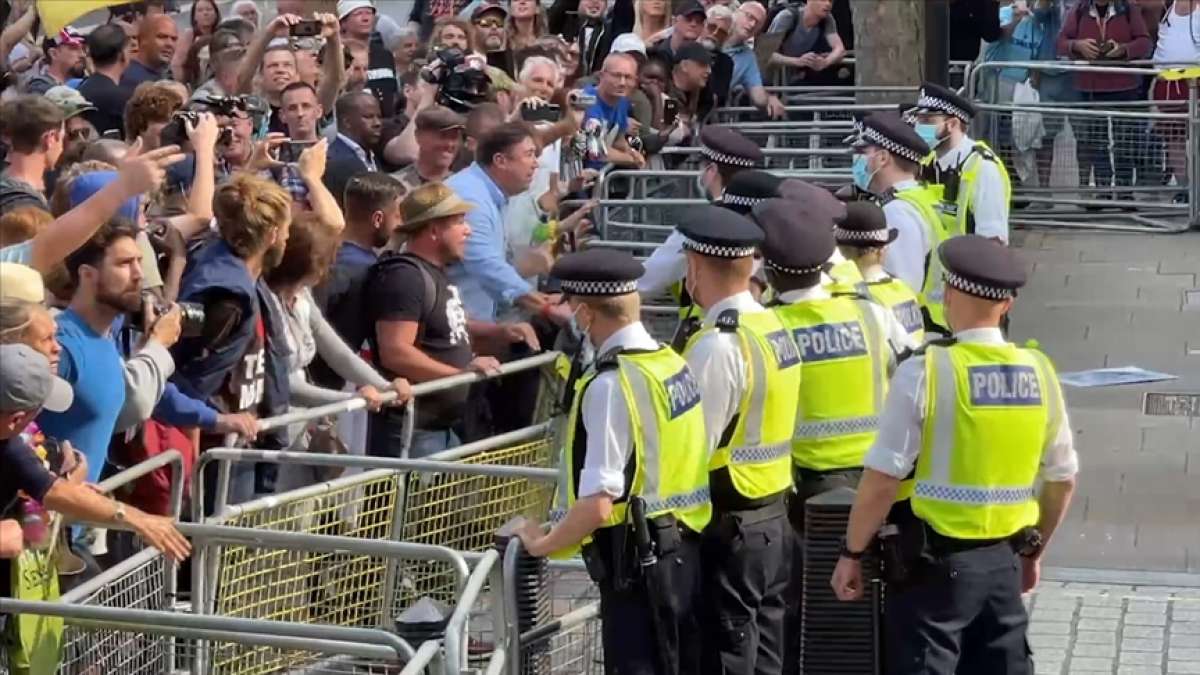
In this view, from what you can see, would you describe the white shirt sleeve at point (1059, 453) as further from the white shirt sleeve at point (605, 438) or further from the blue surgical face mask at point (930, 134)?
the blue surgical face mask at point (930, 134)

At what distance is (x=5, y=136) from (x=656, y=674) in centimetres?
365

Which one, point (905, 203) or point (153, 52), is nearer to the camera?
point (905, 203)

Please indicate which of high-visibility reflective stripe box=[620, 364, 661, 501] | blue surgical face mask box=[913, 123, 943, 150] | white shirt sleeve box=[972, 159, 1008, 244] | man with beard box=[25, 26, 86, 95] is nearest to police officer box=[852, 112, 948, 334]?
white shirt sleeve box=[972, 159, 1008, 244]

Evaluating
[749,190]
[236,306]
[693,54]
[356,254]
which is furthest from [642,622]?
[693,54]

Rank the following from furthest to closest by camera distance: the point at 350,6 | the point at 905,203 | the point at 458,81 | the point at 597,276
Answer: the point at 350,6, the point at 458,81, the point at 905,203, the point at 597,276

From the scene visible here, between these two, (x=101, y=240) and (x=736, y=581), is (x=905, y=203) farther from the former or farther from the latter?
(x=101, y=240)

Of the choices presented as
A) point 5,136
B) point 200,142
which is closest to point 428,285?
point 200,142

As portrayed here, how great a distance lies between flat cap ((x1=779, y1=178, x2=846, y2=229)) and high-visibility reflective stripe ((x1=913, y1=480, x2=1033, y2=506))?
1368 mm

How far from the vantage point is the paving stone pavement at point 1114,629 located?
8.26 meters

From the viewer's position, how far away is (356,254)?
8.74m

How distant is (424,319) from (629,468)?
251cm

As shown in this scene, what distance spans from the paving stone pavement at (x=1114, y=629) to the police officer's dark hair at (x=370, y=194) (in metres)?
3.17

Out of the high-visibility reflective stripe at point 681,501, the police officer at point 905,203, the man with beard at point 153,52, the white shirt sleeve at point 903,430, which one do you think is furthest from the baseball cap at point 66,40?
the white shirt sleeve at point 903,430

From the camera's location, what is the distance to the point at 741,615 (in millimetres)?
6645
